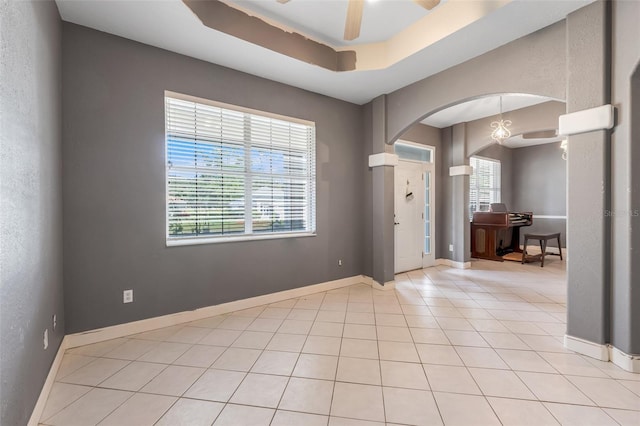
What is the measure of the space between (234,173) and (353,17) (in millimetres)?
2055

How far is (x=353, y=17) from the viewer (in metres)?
1.81

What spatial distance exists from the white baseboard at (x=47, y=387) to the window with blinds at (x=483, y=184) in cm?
769

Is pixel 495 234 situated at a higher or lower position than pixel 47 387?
higher

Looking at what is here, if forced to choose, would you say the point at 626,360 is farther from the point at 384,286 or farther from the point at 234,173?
the point at 234,173

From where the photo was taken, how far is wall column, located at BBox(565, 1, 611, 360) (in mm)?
2064

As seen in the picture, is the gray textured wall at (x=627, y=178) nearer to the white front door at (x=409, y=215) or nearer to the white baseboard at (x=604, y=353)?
the white baseboard at (x=604, y=353)

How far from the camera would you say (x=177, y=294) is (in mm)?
2807

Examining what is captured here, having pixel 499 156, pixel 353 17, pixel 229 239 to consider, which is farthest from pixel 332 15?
pixel 499 156

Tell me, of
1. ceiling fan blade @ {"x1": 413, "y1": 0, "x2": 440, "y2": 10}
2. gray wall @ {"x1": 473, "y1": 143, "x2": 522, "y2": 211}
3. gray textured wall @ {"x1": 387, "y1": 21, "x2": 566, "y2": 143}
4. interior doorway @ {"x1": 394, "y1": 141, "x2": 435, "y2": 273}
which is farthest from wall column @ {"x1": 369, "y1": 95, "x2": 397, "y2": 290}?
gray wall @ {"x1": 473, "y1": 143, "x2": 522, "y2": 211}

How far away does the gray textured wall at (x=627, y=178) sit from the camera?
1934 millimetres

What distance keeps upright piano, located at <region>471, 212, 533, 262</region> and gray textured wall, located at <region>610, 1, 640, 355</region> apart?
4.05 m

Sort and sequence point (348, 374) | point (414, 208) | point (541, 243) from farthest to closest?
point (541, 243) → point (414, 208) → point (348, 374)

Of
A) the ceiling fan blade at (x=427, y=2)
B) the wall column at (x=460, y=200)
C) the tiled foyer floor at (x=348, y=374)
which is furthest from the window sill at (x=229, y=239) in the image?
the wall column at (x=460, y=200)

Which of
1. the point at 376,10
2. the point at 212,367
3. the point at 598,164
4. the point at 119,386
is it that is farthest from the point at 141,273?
the point at 598,164
